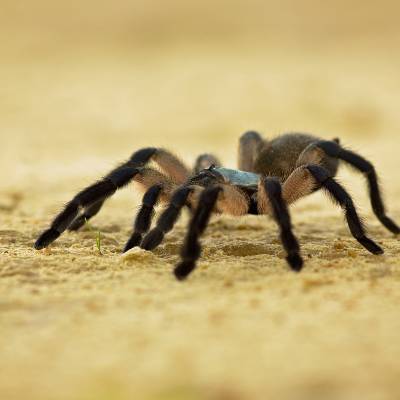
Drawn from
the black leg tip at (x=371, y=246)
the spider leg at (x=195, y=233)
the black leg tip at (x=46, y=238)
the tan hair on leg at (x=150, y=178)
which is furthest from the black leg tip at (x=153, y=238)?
the black leg tip at (x=371, y=246)

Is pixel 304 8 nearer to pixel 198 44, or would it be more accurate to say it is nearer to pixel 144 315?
pixel 198 44

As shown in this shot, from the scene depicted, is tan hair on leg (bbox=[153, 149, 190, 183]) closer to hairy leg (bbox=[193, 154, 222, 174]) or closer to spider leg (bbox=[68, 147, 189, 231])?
spider leg (bbox=[68, 147, 189, 231])

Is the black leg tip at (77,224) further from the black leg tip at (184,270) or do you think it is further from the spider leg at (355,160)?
the spider leg at (355,160)

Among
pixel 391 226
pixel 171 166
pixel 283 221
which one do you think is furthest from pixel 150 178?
pixel 391 226

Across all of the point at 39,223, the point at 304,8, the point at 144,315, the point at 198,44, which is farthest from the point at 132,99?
the point at 304,8

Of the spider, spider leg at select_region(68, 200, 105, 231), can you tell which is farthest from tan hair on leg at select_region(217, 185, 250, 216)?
spider leg at select_region(68, 200, 105, 231)
